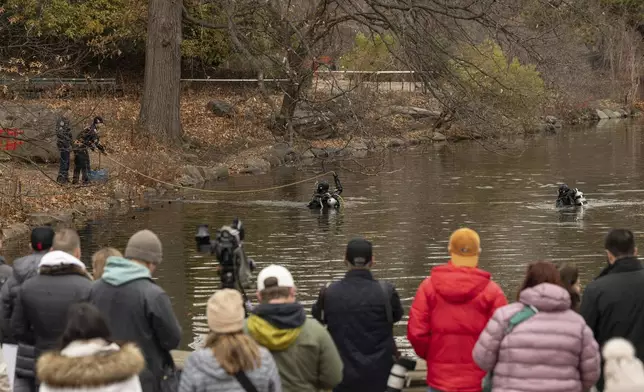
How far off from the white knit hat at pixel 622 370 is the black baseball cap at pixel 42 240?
4469 mm

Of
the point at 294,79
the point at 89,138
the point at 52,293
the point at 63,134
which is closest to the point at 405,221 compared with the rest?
the point at 294,79

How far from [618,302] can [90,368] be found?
11.6 ft

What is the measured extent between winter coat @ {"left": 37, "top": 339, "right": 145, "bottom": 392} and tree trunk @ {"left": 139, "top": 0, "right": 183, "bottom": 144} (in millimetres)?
30431

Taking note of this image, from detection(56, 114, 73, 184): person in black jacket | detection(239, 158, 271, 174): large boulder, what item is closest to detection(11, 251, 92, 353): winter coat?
detection(56, 114, 73, 184): person in black jacket

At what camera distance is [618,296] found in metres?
7.45

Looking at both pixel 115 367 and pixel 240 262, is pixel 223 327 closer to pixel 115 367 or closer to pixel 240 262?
pixel 115 367

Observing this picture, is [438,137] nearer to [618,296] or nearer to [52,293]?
[618,296]

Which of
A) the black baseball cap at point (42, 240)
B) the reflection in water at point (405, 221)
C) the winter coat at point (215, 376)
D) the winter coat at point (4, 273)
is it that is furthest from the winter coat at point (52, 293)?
the reflection in water at point (405, 221)

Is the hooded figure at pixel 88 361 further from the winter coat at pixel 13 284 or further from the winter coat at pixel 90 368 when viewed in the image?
the winter coat at pixel 13 284

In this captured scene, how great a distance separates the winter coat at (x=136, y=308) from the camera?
23.5 ft

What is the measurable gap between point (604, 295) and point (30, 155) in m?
24.5

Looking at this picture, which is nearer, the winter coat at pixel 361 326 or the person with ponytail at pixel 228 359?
the person with ponytail at pixel 228 359

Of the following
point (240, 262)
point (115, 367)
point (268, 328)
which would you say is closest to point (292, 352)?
point (268, 328)

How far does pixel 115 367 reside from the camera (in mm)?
5762
